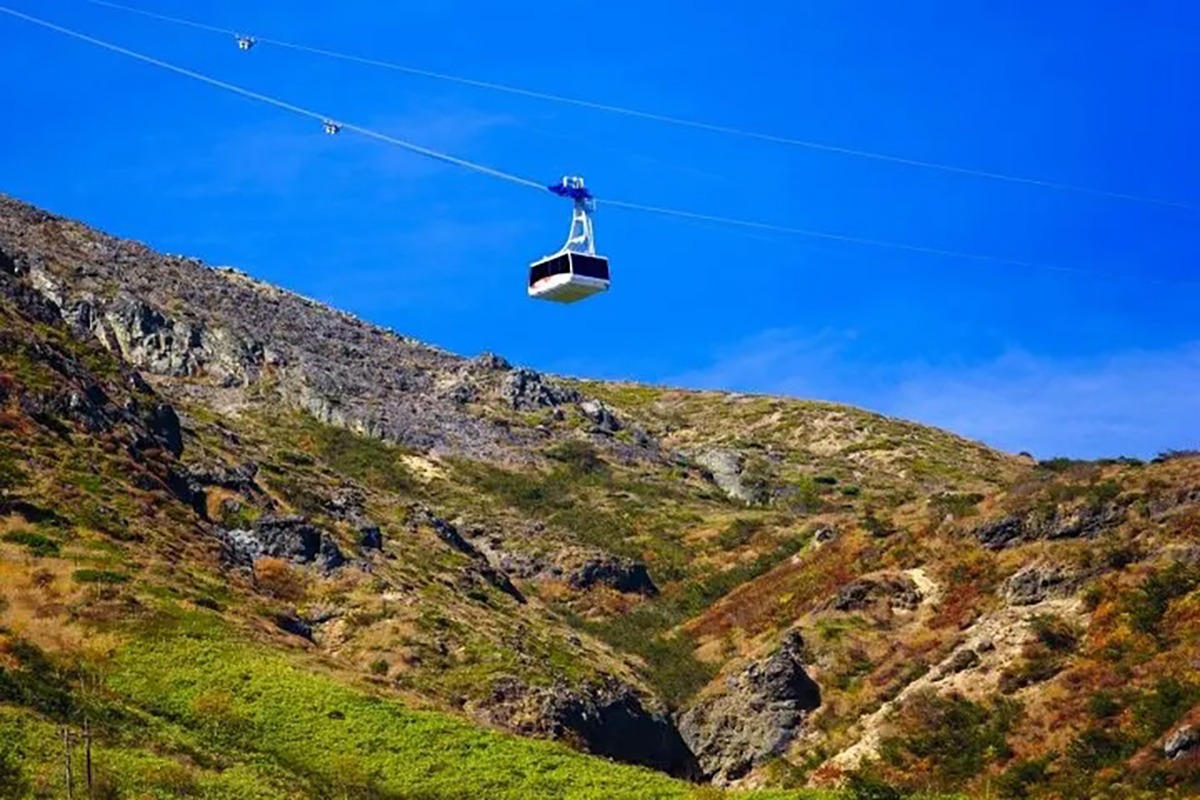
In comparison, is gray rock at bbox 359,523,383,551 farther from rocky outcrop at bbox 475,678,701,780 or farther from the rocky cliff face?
the rocky cliff face

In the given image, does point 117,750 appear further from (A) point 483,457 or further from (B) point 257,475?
(A) point 483,457

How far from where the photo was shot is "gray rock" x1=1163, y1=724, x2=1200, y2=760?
58.2 metres

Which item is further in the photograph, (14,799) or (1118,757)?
(1118,757)

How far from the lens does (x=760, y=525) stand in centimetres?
12444

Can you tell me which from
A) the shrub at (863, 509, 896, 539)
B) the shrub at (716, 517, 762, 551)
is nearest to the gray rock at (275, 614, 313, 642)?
the shrub at (863, 509, 896, 539)

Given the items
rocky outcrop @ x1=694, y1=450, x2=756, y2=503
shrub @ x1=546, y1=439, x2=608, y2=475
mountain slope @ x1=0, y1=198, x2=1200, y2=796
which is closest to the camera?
mountain slope @ x1=0, y1=198, x2=1200, y2=796

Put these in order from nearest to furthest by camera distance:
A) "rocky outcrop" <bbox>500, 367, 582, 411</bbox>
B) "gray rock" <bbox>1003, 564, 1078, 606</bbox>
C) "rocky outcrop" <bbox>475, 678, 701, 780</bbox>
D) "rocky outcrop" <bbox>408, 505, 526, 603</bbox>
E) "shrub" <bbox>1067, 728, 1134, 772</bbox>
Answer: "shrub" <bbox>1067, 728, 1134, 772</bbox>, "rocky outcrop" <bbox>475, 678, 701, 780</bbox>, "gray rock" <bbox>1003, 564, 1078, 606</bbox>, "rocky outcrop" <bbox>408, 505, 526, 603</bbox>, "rocky outcrop" <bbox>500, 367, 582, 411</bbox>

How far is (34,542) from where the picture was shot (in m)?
65.1

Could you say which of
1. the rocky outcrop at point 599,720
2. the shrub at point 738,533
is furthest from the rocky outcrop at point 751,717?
the shrub at point 738,533

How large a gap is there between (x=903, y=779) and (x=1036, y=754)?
5.17 m

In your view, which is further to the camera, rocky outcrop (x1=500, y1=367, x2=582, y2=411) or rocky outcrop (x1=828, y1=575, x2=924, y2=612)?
rocky outcrop (x1=500, y1=367, x2=582, y2=411)

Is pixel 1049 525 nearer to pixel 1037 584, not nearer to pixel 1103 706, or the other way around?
pixel 1037 584

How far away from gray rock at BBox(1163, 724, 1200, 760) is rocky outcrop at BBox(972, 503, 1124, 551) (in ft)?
79.0

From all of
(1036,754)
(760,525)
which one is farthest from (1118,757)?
(760,525)
